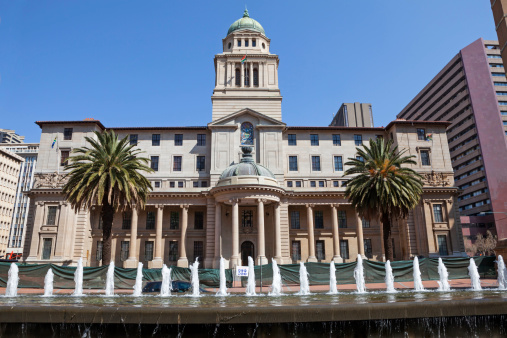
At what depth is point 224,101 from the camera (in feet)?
176

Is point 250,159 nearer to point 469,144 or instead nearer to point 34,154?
point 469,144

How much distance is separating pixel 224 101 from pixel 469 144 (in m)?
72.8

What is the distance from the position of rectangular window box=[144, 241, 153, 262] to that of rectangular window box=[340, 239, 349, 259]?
947 inches

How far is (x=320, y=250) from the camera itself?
155 ft

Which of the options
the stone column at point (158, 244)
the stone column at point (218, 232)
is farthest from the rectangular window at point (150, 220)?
the stone column at point (218, 232)

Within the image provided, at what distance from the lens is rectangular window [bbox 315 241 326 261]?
46.9 m

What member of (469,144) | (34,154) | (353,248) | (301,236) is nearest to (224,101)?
(301,236)

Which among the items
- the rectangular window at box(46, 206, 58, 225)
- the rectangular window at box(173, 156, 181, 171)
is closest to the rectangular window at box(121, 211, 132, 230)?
the rectangular window at box(46, 206, 58, 225)

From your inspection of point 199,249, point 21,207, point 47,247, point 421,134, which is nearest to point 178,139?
point 199,249

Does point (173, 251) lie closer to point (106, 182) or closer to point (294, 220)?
point (294, 220)

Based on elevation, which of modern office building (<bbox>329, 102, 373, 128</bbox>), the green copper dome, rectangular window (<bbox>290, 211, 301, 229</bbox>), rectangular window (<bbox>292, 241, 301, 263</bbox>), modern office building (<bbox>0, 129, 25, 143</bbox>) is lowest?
rectangular window (<bbox>292, 241, 301, 263</bbox>)

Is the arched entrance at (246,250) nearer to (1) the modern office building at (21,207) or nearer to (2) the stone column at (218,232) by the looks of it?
(2) the stone column at (218,232)

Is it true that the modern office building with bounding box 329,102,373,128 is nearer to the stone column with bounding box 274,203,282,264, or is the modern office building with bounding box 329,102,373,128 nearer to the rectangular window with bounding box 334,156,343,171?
the rectangular window with bounding box 334,156,343,171

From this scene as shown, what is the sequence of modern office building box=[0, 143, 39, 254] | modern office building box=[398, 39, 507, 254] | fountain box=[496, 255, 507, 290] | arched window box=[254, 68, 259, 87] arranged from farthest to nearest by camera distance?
modern office building box=[0, 143, 39, 254], modern office building box=[398, 39, 507, 254], arched window box=[254, 68, 259, 87], fountain box=[496, 255, 507, 290]
